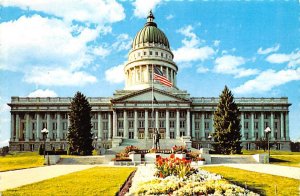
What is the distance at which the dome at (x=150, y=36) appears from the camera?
109 metres

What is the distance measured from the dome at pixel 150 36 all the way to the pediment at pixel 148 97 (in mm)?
25150

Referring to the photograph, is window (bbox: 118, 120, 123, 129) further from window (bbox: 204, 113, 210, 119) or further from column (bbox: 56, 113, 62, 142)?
window (bbox: 204, 113, 210, 119)

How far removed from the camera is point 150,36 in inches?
4296

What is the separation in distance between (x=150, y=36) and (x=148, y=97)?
2777cm

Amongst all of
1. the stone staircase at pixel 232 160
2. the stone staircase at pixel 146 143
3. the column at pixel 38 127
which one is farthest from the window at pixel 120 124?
the stone staircase at pixel 232 160

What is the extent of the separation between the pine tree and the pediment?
1188 inches

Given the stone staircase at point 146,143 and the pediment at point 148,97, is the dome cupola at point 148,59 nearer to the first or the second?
the pediment at point 148,97

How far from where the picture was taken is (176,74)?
114 m

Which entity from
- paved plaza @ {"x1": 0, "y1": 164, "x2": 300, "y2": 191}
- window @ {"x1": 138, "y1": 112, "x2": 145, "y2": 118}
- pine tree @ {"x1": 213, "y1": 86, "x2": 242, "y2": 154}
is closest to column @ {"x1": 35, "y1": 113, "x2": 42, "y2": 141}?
window @ {"x1": 138, "y1": 112, "x2": 145, "y2": 118}

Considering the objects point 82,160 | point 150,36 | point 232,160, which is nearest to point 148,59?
point 150,36

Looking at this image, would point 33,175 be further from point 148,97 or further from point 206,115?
point 206,115

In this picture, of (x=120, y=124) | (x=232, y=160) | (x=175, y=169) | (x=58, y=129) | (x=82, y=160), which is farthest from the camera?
(x=58, y=129)

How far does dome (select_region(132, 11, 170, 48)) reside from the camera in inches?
4286

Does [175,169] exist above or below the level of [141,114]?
below
